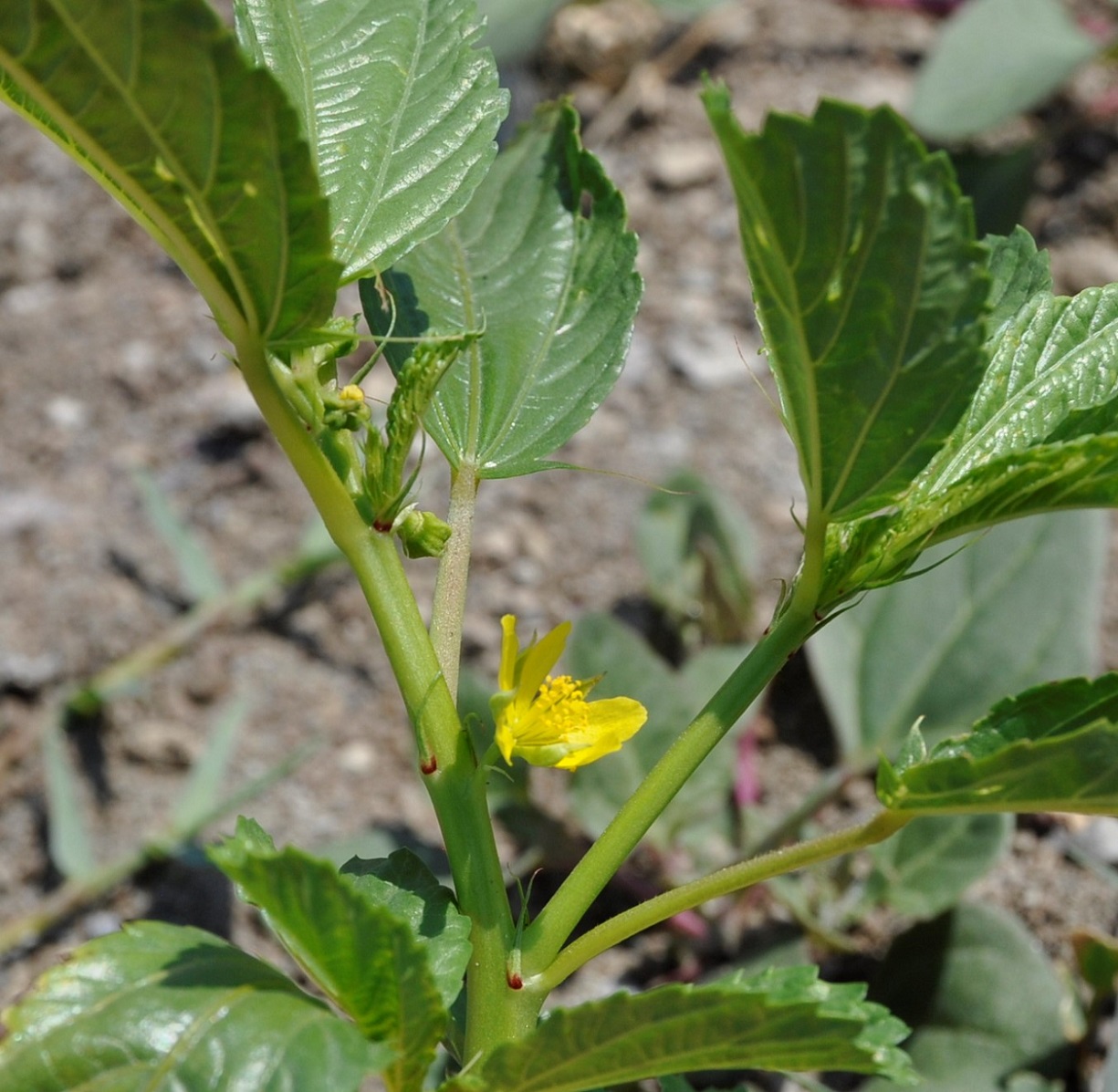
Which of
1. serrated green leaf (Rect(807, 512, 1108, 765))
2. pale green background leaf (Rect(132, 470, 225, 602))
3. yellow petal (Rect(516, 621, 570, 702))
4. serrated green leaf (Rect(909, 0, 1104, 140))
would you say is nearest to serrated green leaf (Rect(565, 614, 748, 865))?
serrated green leaf (Rect(807, 512, 1108, 765))

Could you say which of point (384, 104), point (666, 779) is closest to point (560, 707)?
point (666, 779)

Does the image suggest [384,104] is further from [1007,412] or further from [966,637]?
[966,637]

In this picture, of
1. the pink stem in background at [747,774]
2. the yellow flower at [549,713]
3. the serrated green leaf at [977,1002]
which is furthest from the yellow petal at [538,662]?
the pink stem in background at [747,774]

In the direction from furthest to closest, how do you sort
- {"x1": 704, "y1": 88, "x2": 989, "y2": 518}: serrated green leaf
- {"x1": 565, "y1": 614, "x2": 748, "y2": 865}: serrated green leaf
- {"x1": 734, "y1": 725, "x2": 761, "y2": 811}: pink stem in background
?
{"x1": 734, "y1": 725, "x2": 761, "y2": 811}: pink stem in background < {"x1": 565, "y1": 614, "x2": 748, "y2": 865}: serrated green leaf < {"x1": 704, "y1": 88, "x2": 989, "y2": 518}: serrated green leaf

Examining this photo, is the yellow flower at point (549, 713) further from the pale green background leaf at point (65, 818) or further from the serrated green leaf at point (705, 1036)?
the pale green background leaf at point (65, 818)

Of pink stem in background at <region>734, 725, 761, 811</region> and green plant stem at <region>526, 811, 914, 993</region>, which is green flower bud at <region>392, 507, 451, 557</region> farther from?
pink stem in background at <region>734, 725, 761, 811</region>

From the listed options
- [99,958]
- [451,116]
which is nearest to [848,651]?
[451,116]
